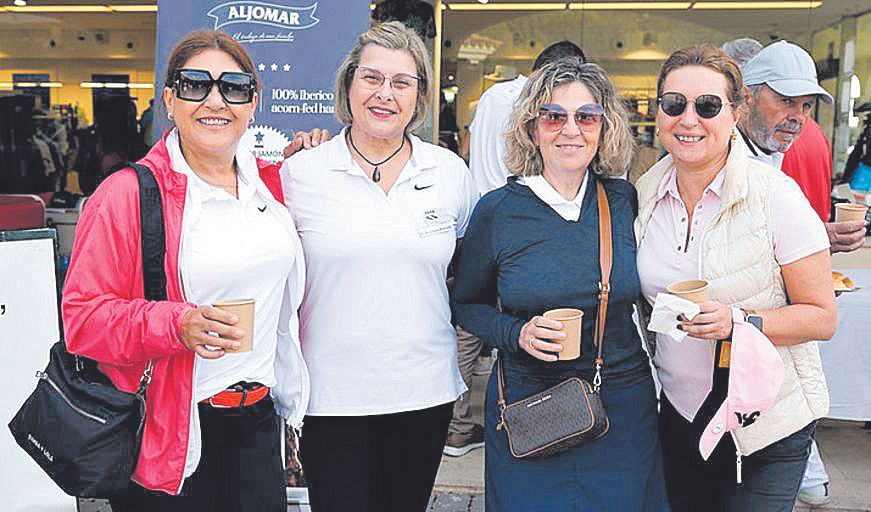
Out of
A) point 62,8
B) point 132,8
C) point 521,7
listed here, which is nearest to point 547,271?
point 521,7

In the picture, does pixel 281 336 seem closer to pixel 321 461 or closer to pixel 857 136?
pixel 321 461

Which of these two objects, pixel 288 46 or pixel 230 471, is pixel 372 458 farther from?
pixel 288 46

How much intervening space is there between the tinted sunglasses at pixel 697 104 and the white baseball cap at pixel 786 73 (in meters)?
1.03

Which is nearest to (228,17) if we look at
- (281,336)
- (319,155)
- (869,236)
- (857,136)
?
(319,155)

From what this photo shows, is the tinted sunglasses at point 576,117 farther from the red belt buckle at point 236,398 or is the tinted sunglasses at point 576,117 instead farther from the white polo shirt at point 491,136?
the white polo shirt at point 491,136

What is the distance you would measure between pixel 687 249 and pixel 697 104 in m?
0.41

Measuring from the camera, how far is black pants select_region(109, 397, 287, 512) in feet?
7.47

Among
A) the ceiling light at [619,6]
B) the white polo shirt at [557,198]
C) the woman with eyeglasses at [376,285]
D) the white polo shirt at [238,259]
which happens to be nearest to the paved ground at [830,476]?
the woman with eyeglasses at [376,285]

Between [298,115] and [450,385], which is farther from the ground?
[298,115]

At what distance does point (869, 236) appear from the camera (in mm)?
5691

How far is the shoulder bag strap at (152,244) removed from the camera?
83.4 inches

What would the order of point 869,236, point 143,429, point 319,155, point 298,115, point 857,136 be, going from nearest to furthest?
point 143,429
point 319,155
point 298,115
point 869,236
point 857,136

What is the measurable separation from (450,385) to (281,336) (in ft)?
1.86

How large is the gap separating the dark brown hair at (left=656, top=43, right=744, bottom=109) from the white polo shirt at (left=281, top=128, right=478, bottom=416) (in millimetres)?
822
